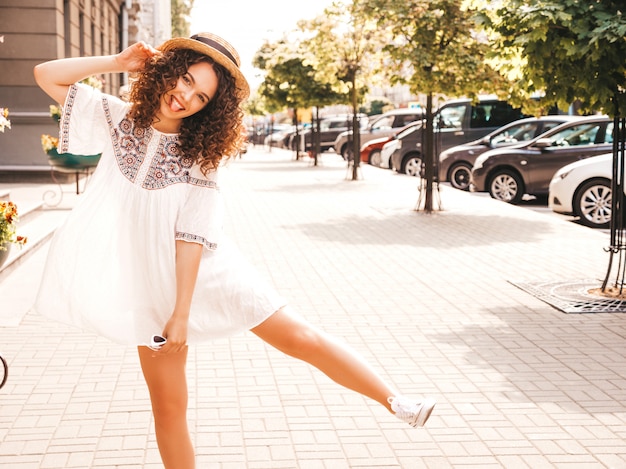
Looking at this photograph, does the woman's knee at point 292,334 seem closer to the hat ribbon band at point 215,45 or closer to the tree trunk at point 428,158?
the hat ribbon band at point 215,45

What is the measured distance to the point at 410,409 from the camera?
3.33 meters

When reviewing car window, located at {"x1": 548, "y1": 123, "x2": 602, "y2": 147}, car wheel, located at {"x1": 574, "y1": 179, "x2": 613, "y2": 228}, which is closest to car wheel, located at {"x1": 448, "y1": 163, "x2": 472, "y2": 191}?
car window, located at {"x1": 548, "y1": 123, "x2": 602, "y2": 147}

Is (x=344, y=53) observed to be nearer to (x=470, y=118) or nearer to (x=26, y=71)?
(x=470, y=118)

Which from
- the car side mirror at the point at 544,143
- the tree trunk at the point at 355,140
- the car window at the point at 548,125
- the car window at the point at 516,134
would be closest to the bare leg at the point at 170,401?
the car side mirror at the point at 544,143

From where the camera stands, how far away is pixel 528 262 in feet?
33.3

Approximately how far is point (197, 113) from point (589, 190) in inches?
464

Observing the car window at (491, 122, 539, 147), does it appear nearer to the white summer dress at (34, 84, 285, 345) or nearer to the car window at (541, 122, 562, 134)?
the car window at (541, 122, 562, 134)

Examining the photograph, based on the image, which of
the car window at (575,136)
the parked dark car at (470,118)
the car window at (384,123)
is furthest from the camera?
the car window at (384,123)

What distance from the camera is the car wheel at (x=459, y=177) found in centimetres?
2183

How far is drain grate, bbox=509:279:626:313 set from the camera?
25.0ft

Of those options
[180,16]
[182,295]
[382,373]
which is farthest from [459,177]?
[180,16]

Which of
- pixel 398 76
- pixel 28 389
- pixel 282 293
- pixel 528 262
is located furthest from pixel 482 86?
pixel 28 389

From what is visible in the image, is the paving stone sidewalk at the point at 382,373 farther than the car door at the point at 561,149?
No

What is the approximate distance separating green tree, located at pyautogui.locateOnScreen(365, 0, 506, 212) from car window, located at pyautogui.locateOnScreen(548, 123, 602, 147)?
2.79 metres
